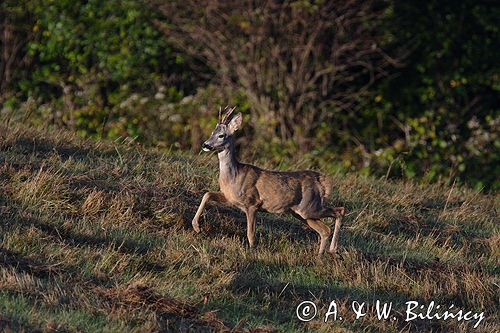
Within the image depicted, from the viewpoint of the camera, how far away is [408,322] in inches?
327

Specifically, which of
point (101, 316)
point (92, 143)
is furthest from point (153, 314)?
point (92, 143)

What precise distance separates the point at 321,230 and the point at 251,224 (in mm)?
663

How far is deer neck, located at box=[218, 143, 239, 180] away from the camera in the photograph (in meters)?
9.13

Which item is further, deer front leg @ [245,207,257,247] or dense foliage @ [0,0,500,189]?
dense foliage @ [0,0,500,189]

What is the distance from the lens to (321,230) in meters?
9.42

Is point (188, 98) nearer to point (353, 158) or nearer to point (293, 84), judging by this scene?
point (293, 84)

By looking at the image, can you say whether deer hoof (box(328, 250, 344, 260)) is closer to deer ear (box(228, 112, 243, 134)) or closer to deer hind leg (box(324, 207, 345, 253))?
deer hind leg (box(324, 207, 345, 253))

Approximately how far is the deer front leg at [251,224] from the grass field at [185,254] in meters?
0.09

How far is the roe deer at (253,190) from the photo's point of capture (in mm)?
9102

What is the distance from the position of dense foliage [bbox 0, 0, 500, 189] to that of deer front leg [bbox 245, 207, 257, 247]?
21.9 ft

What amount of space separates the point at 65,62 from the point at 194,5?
2.78 meters

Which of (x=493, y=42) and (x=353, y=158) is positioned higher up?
(x=493, y=42)

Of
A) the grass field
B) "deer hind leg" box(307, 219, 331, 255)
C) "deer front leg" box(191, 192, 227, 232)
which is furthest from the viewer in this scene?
"deer hind leg" box(307, 219, 331, 255)

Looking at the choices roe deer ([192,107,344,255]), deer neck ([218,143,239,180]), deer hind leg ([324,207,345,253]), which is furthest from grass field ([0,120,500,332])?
deer neck ([218,143,239,180])
